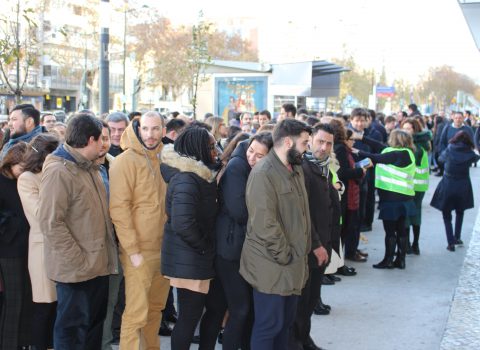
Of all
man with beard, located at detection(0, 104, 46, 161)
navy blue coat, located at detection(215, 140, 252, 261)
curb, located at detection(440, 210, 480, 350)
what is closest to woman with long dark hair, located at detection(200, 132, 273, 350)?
navy blue coat, located at detection(215, 140, 252, 261)

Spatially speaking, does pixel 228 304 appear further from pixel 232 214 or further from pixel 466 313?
pixel 466 313

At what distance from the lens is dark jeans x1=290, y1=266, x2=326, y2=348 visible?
16.4 ft

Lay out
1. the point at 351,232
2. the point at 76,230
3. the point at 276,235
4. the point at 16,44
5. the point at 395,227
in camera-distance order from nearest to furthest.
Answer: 1. the point at 276,235
2. the point at 76,230
3. the point at 395,227
4. the point at 351,232
5. the point at 16,44

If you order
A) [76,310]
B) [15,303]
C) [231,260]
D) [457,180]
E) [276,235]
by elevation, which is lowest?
[15,303]

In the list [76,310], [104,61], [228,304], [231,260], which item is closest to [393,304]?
[228,304]

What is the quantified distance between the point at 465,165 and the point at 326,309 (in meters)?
4.09

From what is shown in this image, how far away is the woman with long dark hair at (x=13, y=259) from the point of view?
15.1 ft

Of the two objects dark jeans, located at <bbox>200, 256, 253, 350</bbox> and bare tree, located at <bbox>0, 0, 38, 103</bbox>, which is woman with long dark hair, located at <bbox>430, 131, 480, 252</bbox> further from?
bare tree, located at <bbox>0, 0, 38, 103</bbox>

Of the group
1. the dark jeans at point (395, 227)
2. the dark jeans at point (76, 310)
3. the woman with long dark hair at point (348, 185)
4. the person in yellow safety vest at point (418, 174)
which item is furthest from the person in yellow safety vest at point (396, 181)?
the dark jeans at point (76, 310)

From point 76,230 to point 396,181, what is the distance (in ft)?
16.0

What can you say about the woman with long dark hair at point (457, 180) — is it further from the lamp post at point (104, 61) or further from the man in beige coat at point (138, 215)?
the lamp post at point (104, 61)

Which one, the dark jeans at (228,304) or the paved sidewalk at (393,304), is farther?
the paved sidewalk at (393,304)

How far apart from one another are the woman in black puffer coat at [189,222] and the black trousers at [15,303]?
1189 mm

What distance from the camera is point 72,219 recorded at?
420 centimetres
